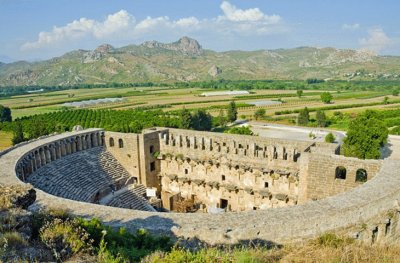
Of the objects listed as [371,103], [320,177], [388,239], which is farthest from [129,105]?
[388,239]

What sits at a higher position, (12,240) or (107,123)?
(12,240)

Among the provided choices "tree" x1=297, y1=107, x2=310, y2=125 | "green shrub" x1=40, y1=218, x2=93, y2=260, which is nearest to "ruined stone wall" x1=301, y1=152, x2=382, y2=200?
"green shrub" x1=40, y1=218, x2=93, y2=260

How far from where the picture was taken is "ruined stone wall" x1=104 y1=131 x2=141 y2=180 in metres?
30.3

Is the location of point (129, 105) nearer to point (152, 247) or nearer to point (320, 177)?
point (320, 177)

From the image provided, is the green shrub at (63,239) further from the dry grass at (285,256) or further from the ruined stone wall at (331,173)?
the ruined stone wall at (331,173)

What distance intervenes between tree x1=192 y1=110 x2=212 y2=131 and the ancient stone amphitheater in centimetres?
2697

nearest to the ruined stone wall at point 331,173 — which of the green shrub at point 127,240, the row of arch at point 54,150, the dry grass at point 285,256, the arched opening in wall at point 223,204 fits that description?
the arched opening in wall at point 223,204

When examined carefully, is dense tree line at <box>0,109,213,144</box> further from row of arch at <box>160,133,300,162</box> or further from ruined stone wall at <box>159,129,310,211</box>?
ruined stone wall at <box>159,129,310,211</box>

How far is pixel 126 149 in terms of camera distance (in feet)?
101

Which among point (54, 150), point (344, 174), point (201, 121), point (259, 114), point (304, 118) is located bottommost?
point (304, 118)

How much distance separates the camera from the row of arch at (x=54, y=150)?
23359mm

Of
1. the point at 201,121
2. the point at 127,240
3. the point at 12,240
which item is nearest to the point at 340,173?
the point at 127,240

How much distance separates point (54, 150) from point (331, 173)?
21000mm

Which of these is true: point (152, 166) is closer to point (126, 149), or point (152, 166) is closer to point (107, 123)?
point (126, 149)
